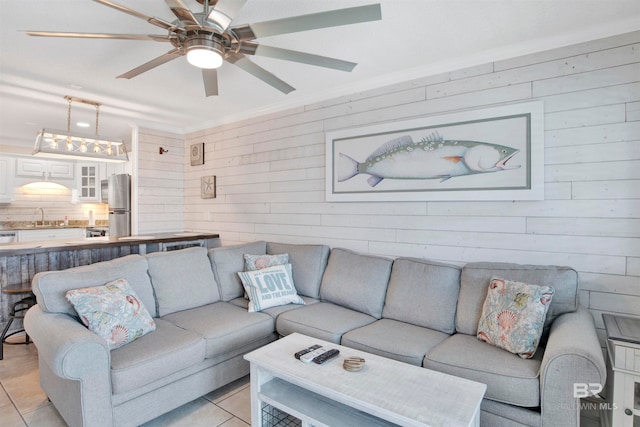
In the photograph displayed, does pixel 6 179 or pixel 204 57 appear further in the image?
pixel 6 179

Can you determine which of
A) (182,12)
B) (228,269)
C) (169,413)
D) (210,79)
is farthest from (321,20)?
(169,413)

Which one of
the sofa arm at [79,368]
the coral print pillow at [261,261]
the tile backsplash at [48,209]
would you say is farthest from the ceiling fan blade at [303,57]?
the tile backsplash at [48,209]

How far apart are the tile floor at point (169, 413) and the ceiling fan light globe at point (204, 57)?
2207 millimetres

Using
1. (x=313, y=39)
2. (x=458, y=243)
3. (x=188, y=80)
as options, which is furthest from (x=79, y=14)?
(x=458, y=243)

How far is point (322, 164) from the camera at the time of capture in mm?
3697

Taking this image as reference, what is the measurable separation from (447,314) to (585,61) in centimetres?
200

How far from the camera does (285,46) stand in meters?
2.60

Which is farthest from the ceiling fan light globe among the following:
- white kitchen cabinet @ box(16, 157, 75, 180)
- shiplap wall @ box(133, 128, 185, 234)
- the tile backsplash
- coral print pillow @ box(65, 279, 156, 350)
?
the tile backsplash

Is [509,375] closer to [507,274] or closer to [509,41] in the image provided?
[507,274]

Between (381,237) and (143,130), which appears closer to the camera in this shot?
(381,237)

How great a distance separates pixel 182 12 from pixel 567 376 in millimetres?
2491

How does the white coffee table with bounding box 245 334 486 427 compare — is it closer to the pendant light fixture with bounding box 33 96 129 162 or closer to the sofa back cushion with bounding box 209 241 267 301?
the sofa back cushion with bounding box 209 241 267 301

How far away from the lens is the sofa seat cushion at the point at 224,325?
246 cm

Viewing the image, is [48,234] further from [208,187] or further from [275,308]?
[275,308]
